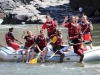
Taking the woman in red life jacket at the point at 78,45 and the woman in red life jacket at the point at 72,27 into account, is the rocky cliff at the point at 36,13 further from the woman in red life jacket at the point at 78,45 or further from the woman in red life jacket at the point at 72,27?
the woman in red life jacket at the point at 78,45

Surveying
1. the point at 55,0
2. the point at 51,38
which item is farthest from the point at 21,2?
the point at 51,38

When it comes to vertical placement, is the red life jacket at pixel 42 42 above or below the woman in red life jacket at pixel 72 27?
below

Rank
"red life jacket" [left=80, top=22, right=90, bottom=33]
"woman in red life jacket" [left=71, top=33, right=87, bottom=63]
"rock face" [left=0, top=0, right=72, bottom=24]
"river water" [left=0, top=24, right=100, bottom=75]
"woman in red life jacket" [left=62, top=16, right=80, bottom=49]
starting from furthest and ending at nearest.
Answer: "rock face" [left=0, top=0, right=72, bottom=24]
"red life jacket" [left=80, top=22, right=90, bottom=33]
"woman in red life jacket" [left=62, top=16, right=80, bottom=49]
"woman in red life jacket" [left=71, top=33, right=87, bottom=63]
"river water" [left=0, top=24, right=100, bottom=75]

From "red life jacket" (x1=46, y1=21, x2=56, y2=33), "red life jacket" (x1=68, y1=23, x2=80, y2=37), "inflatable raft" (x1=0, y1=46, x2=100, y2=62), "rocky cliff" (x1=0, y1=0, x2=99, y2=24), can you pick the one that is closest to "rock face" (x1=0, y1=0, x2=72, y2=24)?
"rocky cliff" (x1=0, y1=0, x2=99, y2=24)

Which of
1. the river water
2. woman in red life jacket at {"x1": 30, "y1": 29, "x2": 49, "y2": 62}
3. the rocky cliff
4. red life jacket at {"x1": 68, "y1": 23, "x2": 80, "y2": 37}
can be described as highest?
red life jacket at {"x1": 68, "y1": 23, "x2": 80, "y2": 37}

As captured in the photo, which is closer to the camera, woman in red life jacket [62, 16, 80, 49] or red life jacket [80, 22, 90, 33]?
woman in red life jacket [62, 16, 80, 49]

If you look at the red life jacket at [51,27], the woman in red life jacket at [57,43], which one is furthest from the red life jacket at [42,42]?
the red life jacket at [51,27]

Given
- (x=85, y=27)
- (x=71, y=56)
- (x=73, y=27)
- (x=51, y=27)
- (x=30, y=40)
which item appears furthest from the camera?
(x=51, y=27)

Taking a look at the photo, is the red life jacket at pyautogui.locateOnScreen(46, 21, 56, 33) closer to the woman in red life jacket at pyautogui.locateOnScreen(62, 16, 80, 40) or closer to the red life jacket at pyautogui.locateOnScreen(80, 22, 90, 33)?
the woman in red life jacket at pyautogui.locateOnScreen(62, 16, 80, 40)

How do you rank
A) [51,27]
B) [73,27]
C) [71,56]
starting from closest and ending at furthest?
[71,56]
[73,27]
[51,27]

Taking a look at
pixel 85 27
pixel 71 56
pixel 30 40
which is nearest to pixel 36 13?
pixel 85 27

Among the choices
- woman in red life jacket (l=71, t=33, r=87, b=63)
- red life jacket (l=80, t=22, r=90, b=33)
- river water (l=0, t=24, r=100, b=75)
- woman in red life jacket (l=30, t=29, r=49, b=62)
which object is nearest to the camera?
river water (l=0, t=24, r=100, b=75)

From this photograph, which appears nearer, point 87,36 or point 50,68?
point 50,68

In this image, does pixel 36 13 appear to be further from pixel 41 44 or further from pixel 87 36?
pixel 41 44
